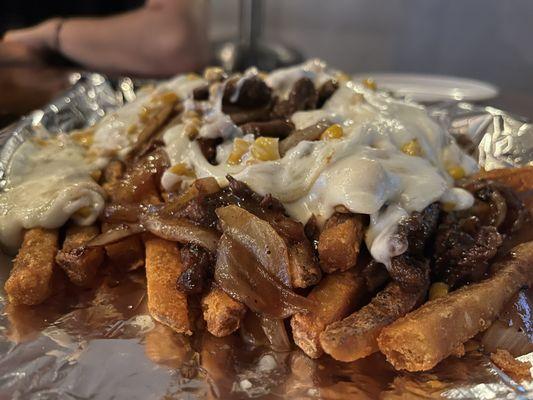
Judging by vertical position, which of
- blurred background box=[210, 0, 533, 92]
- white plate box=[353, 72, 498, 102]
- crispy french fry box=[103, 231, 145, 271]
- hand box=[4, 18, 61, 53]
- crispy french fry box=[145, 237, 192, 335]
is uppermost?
crispy french fry box=[145, 237, 192, 335]

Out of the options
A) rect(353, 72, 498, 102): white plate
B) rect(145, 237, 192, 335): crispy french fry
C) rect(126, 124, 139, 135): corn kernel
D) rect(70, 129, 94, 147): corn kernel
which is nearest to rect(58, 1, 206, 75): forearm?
rect(353, 72, 498, 102): white plate

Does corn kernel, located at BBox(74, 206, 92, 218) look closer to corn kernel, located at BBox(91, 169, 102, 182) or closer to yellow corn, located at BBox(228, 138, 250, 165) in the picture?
corn kernel, located at BBox(91, 169, 102, 182)

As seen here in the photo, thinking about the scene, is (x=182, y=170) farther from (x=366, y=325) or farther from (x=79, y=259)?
(x=366, y=325)

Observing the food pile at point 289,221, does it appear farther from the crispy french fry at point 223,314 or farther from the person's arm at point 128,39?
the person's arm at point 128,39

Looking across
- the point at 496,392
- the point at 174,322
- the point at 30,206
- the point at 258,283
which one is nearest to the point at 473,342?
the point at 496,392

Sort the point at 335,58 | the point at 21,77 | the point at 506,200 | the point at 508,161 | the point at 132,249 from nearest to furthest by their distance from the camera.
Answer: the point at 132,249
the point at 506,200
the point at 508,161
the point at 21,77
the point at 335,58

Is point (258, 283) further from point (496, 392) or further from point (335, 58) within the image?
point (335, 58)

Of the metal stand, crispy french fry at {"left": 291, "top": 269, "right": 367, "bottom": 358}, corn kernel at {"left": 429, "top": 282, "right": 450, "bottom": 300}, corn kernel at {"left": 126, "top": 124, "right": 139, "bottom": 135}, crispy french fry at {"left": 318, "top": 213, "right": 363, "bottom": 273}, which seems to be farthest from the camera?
the metal stand
